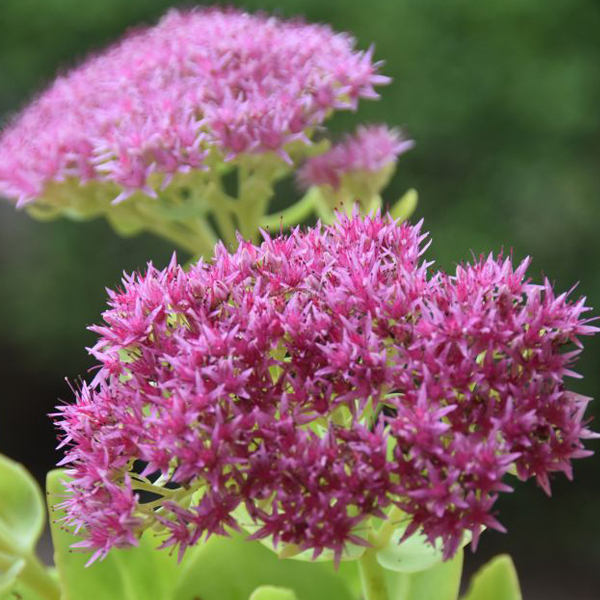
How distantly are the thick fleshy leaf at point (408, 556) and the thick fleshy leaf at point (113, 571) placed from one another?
7.3 inches

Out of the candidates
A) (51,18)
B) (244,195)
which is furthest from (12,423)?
(244,195)

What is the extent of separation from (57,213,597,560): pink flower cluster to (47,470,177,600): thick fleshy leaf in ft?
0.42

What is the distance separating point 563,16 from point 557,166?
328 millimetres

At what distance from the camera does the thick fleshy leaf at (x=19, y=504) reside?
730 mm

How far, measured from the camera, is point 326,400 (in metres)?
0.48

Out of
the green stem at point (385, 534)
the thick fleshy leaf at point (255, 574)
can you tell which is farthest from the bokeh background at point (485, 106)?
the green stem at point (385, 534)

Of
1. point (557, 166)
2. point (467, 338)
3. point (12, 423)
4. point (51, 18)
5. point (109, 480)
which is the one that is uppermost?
point (557, 166)

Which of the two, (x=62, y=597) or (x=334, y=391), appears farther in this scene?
(x=62, y=597)

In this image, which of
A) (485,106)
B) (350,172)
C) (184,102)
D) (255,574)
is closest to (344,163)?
(350,172)

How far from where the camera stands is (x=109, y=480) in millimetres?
Answer: 512


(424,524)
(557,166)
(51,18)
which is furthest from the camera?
(51,18)

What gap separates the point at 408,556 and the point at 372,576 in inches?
1.1

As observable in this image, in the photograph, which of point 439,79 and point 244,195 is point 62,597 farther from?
point 439,79

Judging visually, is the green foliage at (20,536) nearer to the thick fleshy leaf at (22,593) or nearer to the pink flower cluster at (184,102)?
the thick fleshy leaf at (22,593)
